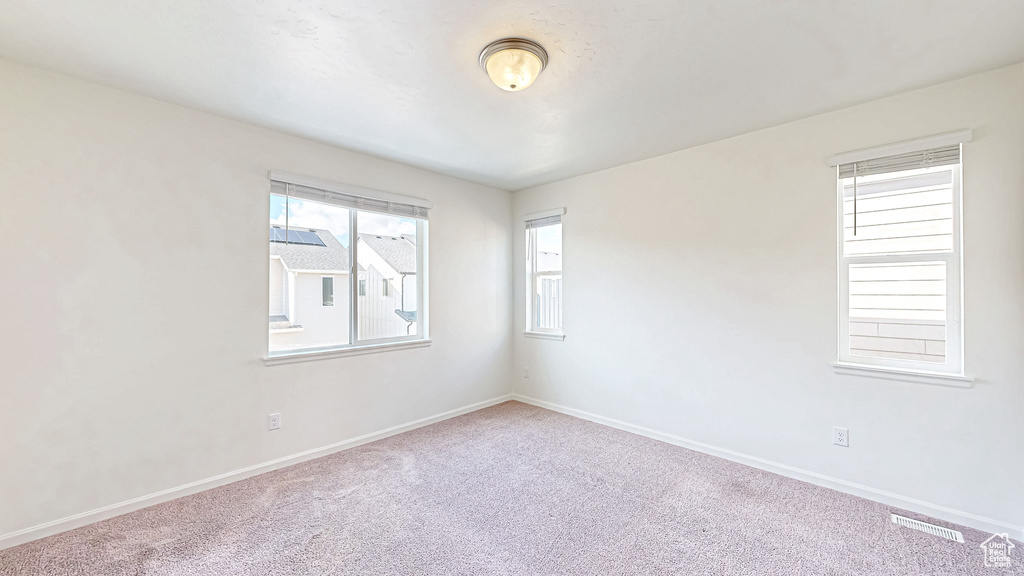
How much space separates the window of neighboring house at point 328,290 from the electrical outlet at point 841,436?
3795 mm

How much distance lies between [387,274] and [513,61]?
237cm

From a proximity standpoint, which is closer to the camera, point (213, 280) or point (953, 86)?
point (953, 86)

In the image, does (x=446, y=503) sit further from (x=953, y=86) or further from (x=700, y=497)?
(x=953, y=86)

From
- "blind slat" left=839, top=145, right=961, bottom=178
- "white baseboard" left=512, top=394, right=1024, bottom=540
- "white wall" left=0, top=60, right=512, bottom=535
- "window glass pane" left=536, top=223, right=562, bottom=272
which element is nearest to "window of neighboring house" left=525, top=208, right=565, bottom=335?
"window glass pane" left=536, top=223, right=562, bottom=272

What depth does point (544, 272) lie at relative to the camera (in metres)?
4.44

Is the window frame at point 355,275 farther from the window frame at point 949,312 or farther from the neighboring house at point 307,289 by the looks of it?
the window frame at point 949,312

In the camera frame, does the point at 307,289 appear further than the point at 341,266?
No

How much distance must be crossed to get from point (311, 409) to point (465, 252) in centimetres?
205

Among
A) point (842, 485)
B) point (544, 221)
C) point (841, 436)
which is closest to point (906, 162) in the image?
point (841, 436)

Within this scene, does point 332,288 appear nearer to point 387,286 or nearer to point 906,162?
point 387,286

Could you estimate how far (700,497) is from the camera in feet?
8.15

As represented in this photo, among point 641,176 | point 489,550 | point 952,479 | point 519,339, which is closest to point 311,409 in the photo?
point 489,550

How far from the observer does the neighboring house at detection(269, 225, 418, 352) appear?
298 cm

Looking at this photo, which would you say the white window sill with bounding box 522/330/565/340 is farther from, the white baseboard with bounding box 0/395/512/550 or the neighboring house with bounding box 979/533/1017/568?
the neighboring house with bounding box 979/533/1017/568
